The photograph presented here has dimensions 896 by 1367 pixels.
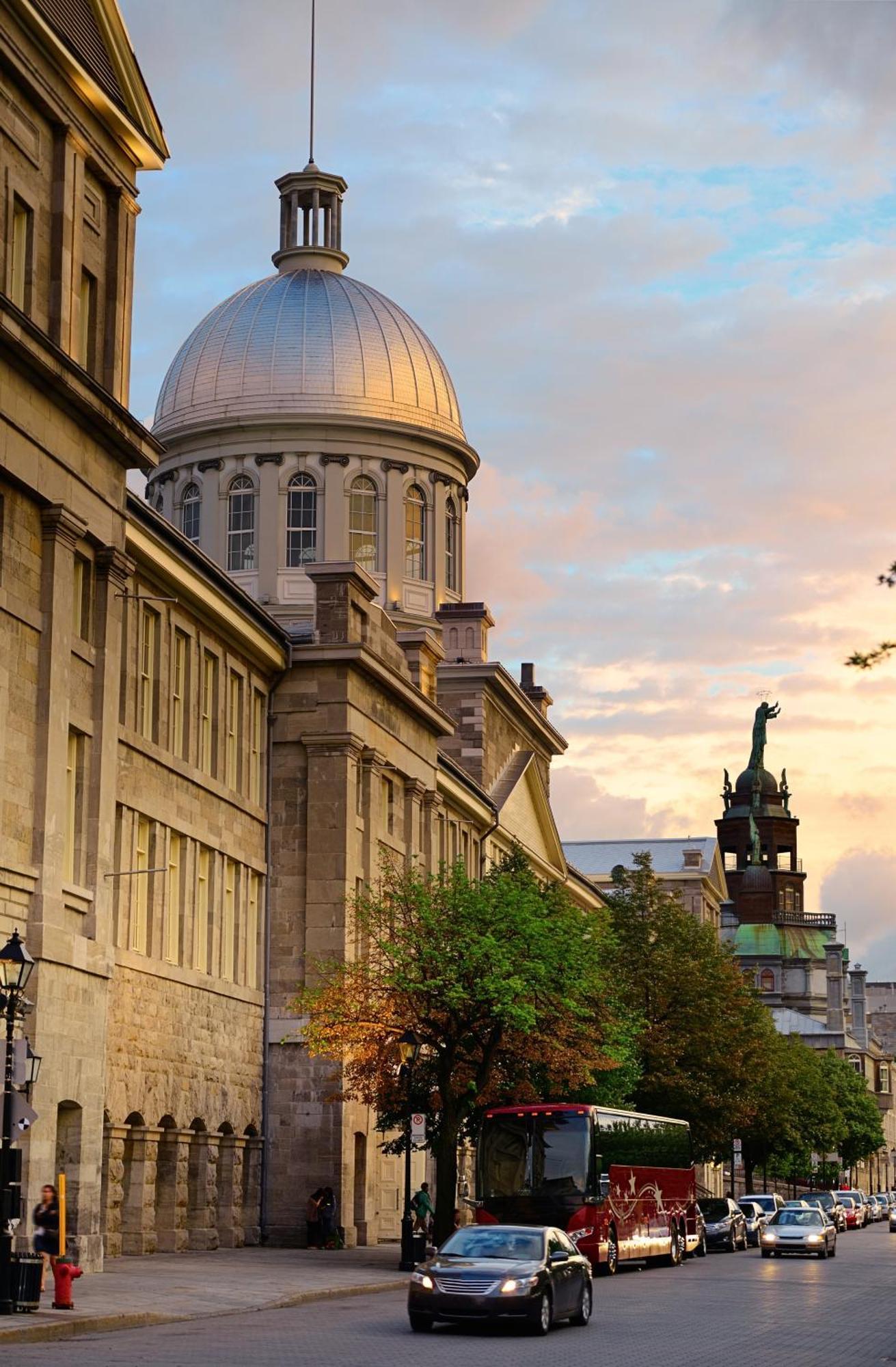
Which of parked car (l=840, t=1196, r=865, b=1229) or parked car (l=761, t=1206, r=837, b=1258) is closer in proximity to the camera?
parked car (l=761, t=1206, r=837, b=1258)

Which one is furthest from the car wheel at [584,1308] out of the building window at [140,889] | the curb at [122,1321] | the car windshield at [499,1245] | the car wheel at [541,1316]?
the building window at [140,889]

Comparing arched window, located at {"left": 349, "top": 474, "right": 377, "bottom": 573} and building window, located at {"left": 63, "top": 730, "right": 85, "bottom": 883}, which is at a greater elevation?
arched window, located at {"left": 349, "top": 474, "right": 377, "bottom": 573}

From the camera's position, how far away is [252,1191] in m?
49.7

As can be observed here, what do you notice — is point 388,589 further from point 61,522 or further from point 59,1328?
point 59,1328

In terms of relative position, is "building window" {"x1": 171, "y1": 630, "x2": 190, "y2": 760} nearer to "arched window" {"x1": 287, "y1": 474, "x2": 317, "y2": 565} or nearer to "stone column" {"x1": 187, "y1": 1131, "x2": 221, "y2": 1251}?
"stone column" {"x1": 187, "y1": 1131, "x2": 221, "y2": 1251}

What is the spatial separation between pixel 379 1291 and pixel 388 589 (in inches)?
1847

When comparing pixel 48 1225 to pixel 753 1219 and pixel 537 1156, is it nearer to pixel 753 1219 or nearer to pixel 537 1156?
pixel 537 1156

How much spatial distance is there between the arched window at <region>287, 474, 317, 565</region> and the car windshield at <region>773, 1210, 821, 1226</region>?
31462 millimetres

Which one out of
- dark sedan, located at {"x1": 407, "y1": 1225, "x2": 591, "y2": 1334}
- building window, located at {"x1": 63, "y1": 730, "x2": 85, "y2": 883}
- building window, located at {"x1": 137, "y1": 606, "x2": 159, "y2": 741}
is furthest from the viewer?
building window, located at {"x1": 137, "y1": 606, "x2": 159, "y2": 741}

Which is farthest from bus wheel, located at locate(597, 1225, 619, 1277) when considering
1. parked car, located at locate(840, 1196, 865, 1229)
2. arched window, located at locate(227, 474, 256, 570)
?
parked car, located at locate(840, 1196, 865, 1229)

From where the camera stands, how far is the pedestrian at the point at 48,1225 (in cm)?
2892

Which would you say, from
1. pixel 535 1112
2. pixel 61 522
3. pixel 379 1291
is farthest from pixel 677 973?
pixel 61 522

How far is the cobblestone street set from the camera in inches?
894

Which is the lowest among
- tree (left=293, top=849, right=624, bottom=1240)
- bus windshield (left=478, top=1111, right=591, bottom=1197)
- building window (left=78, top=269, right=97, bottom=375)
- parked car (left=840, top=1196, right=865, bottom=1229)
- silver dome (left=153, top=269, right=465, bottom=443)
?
parked car (left=840, top=1196, right=865, bottom=1229)
